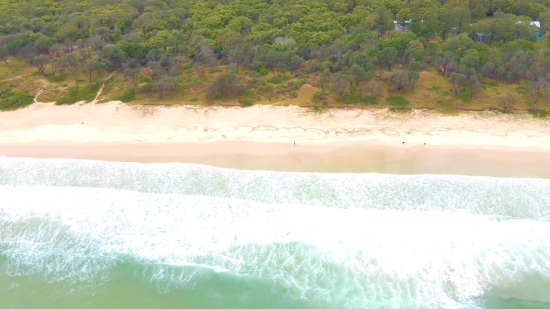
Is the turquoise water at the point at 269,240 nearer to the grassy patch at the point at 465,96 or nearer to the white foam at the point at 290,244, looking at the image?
the white foam at the point at 290,244

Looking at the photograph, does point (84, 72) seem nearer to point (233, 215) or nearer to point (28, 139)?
point (28, 139)

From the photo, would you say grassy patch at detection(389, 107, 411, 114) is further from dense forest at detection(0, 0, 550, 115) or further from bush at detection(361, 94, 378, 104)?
bush at detection(361, 94, 378, 104)

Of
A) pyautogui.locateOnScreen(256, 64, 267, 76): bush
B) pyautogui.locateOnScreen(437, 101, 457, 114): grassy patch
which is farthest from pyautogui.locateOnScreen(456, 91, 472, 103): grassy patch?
pyautogui.locateOnScreen(256, 64, 267, 76): bush

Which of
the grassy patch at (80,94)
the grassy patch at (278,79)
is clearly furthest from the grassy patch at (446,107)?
the grassy patch at (80,94)

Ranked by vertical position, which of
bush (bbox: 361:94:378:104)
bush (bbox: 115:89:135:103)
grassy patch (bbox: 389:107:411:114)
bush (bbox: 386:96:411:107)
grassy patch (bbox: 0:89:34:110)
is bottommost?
grassy patch (bbox: 389:107:411:114)

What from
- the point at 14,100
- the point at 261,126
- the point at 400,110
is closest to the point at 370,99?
the point at 400,110

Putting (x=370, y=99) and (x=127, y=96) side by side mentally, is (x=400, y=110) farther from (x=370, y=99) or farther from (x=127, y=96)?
(x=127, y=96)

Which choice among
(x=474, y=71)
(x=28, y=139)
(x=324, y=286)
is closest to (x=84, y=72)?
(x=28, y=139)
